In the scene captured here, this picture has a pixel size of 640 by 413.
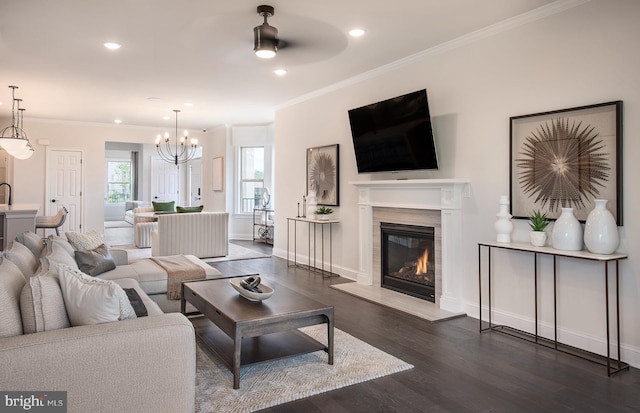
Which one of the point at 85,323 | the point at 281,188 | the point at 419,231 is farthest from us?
the point at 281,188

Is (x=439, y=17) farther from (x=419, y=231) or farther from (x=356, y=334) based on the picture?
(x=356, y=334)

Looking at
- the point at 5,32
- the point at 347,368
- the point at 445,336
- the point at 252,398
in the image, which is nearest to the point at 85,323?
the point at 252,398

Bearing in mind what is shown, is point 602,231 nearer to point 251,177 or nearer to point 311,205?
point 311,205

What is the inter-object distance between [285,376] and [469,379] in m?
1.16

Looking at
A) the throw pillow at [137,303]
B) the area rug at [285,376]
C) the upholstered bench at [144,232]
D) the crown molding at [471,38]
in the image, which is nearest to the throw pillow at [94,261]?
the throw pillow at [137,303]

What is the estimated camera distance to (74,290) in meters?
1.96

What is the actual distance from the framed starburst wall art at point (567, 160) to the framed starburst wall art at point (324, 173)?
272 cm

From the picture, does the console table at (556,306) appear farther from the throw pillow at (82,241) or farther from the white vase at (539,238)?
the throw pillow at (82,241)

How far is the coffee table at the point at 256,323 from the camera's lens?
103 inches

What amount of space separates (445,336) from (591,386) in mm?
1093

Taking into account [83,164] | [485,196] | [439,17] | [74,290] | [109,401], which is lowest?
[109,401]

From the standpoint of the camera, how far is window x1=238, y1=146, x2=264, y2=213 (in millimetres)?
9742

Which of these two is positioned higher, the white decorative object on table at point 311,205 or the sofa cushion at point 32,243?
the white decorative object on table at point 311,205

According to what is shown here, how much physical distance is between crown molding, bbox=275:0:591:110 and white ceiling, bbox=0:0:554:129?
74 millimetres
